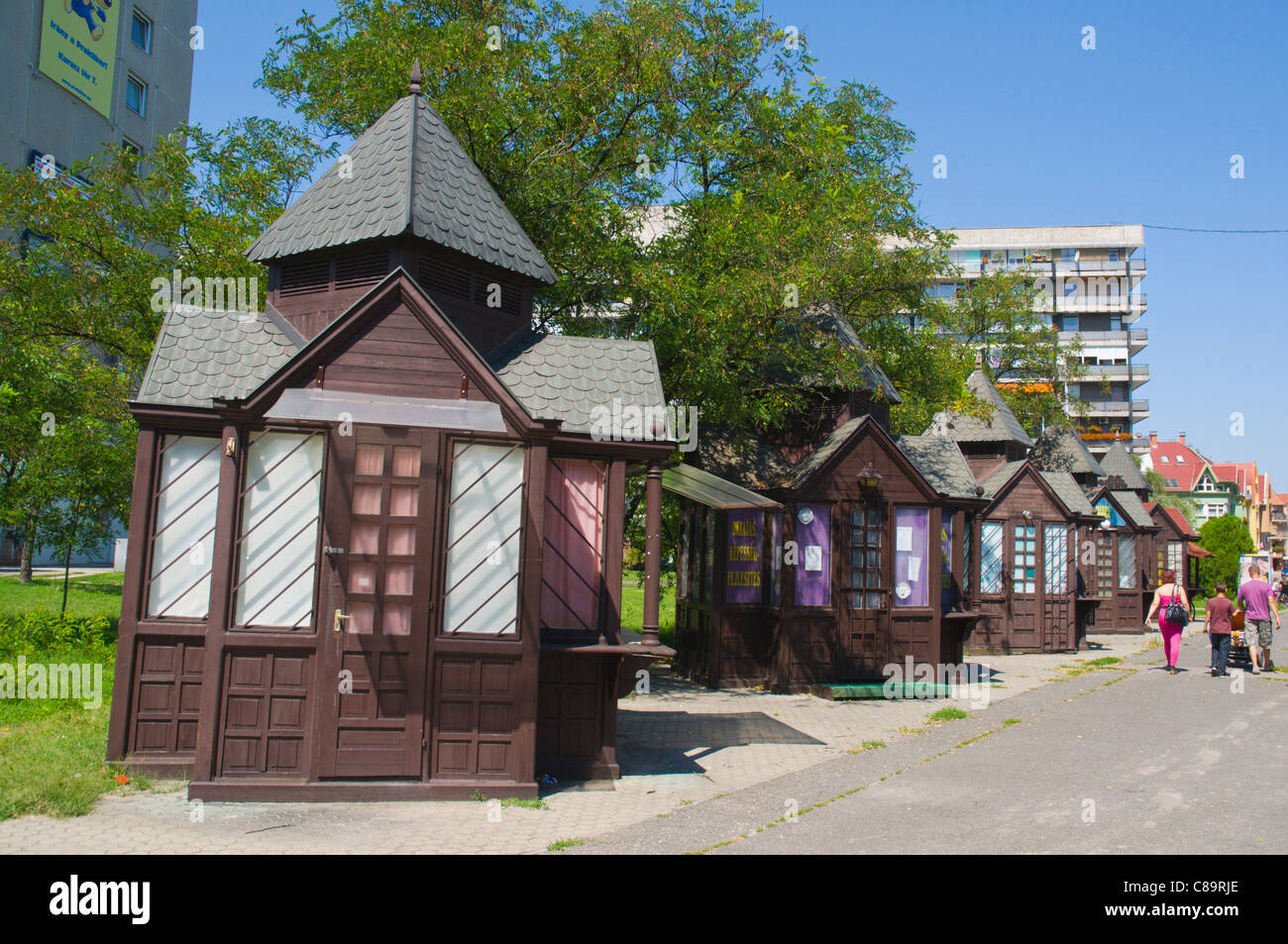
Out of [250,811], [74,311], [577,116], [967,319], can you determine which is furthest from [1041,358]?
[250,811]

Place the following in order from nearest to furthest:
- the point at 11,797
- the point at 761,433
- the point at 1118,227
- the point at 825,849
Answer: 1. the point at 825,849
2. the point at 11,797
3. the point at 761,433
4. the point at 1118,227

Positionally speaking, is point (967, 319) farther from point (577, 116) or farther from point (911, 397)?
point (577, 116)

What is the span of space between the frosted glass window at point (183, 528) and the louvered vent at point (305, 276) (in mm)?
1827

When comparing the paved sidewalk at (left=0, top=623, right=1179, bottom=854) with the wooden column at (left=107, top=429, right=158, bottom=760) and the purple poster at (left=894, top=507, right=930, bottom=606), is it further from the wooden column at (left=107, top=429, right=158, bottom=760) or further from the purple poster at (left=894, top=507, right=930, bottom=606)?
the purple poster at (left=894, top=507, right=930, bottom=606)

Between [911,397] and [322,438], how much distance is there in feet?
56.1

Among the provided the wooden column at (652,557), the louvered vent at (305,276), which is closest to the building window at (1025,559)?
the wooden column at (652,557)

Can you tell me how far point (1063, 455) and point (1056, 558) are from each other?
32.3ft


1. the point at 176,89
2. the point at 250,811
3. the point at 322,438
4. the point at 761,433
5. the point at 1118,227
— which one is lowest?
the point at 250,811

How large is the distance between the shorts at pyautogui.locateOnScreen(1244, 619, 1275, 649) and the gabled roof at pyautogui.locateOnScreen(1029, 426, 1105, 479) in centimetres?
1251

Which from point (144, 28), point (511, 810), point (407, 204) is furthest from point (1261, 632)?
point (144, 28)

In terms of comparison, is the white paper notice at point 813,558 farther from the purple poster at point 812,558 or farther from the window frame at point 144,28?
the window frame at point 144,28

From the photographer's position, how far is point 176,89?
42125mm

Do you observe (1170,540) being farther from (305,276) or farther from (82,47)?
(82,47)

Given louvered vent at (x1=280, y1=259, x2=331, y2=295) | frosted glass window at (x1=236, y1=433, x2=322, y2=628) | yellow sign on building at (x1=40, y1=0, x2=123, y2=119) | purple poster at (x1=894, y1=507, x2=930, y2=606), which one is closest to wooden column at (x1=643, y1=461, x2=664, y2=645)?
frosted glass window at (x1=236, y1=433, x2=322, y2=628)
